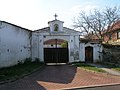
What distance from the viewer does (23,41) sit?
26.0m

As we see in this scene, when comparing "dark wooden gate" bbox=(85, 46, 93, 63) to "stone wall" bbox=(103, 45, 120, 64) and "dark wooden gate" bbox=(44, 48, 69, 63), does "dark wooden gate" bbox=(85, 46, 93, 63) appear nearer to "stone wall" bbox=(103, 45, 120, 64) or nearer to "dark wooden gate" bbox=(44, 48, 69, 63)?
"stone wall" bbox=(103, 45, 120, 64)

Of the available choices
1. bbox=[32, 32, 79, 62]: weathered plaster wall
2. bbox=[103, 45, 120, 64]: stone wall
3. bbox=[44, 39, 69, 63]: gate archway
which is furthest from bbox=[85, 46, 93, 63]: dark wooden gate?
bbox=[44, 39, 69, 63]: gate archway

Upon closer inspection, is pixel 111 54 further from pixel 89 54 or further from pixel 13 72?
pixel 13 72

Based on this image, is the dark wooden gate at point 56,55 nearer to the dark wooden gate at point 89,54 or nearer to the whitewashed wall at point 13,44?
the dark wooden gate at point 89,54

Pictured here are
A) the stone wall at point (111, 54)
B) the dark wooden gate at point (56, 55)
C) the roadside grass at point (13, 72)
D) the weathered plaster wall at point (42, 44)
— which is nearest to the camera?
the roadside grass at point (13, 72)

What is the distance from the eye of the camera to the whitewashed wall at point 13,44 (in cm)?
2030

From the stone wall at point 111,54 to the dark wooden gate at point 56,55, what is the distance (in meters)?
4.65

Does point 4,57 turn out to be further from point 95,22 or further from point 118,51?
point 95,22

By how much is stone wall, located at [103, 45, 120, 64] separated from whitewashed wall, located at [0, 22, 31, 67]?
8955 millimetres

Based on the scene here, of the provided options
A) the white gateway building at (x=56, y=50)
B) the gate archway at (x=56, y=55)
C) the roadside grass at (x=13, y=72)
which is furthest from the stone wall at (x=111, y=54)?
the roadside grass at (x=13, y=72)

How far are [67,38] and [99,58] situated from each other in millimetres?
4609

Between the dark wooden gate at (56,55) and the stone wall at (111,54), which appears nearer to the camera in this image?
the stone wall at (111,54)

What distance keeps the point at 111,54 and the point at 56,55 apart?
669 centimetres

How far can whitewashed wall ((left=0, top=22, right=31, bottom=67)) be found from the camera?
20.3 meters
